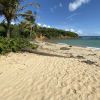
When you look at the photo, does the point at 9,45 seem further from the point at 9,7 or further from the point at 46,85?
the point at 9,7

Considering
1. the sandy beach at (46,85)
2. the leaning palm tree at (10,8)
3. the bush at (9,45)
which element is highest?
the leaning palm tree at (10,8)

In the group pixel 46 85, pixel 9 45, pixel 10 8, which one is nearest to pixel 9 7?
pixel 10 8

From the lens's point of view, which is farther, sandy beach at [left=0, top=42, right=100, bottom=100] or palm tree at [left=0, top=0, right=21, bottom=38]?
palm tree at [left=0, top=0, right=21, bottom=38]

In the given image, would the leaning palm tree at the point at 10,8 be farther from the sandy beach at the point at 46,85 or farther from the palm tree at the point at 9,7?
the sandy beach at the point at 46,85

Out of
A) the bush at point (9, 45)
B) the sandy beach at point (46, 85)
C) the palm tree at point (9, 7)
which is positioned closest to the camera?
the sandy beach at point (46, 85)

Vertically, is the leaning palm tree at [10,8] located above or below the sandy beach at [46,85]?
above

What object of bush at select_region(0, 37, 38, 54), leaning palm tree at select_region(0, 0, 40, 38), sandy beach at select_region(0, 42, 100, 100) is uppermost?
leaning palm tree at select_region(0, 0, 40, 38)

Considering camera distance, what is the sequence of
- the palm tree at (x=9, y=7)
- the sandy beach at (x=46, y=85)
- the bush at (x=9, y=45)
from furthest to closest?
the palm tree at (x=9, y=7) < the bush at (x=9, y=45) < the sandy beach at (x=46, y=85)

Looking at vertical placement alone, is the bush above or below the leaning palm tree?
below

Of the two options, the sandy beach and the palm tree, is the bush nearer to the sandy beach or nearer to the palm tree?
the sandy beach

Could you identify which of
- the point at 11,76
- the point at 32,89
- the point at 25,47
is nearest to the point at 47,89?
the point at 32,89

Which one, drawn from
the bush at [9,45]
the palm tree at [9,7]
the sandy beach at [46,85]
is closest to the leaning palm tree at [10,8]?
the palm tree at [9,7]

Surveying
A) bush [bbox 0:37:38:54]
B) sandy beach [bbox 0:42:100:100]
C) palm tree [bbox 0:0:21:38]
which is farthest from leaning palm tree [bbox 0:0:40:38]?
sandy beach [bbox 0:42:100:100]

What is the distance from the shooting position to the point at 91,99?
5.18 metres
